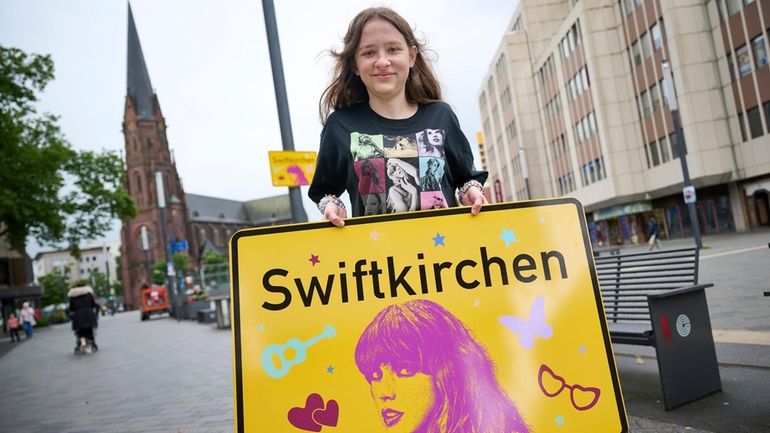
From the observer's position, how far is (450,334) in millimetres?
1821

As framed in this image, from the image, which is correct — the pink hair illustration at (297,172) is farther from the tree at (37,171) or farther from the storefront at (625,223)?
the storefront at (625,223)

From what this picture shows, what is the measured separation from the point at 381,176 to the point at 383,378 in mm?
780

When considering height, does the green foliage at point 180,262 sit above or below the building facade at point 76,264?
below

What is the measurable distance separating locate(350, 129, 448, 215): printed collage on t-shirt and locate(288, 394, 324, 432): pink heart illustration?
754 mm

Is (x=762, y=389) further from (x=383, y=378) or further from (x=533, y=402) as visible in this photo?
(x=383, y=378)

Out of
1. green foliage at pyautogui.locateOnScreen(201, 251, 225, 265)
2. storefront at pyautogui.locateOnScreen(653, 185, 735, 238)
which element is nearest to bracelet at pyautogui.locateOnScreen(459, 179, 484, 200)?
storefront at pyautogui.locateOnScreen(653, 185, 735, 238)

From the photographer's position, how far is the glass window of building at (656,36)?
2964cm

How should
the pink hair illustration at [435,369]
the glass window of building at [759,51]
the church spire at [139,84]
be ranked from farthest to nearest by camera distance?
the church spire at [139,84] < the glass window of building at [759,51] < the pink hair illustration at [435,369]

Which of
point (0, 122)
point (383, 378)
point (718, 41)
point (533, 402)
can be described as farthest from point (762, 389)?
point (718, 41)

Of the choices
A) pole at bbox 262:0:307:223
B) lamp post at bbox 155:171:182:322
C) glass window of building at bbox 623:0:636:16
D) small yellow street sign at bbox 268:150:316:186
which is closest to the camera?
small yellow street sign at bbox 268:150:316:186

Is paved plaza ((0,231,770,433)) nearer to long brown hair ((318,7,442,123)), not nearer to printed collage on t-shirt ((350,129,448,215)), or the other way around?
printed collage on t-shirt ((350,129,448,215))

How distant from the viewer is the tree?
22.2 metres

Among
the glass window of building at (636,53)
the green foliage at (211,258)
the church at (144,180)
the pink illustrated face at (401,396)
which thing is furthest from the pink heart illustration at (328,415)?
the green foliage at (211,258)

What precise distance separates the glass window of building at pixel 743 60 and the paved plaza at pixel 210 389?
18535 mm
